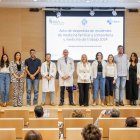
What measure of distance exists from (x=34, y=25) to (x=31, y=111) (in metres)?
Answer: 2.73

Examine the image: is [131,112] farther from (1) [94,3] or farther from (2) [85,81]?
(1) [94,3]

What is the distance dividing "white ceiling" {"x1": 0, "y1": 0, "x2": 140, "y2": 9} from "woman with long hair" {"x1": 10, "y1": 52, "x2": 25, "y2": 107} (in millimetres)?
1349

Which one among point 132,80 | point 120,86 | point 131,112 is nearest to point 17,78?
point 120,86

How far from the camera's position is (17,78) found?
10094 mm

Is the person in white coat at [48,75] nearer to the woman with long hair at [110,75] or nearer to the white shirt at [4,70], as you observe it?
the white shirt at [4,70]

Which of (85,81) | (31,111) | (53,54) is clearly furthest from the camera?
(53,54)

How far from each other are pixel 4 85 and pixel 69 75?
5.80ft

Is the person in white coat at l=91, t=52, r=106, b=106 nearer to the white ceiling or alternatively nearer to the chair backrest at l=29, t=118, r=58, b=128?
the white ceiling

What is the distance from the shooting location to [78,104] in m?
10.6

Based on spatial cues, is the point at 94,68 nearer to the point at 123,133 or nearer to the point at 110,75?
the point at 110,75

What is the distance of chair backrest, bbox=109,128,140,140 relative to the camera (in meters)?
4.70

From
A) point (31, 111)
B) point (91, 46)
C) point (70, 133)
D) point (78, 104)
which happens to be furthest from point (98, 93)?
point (70, 133)

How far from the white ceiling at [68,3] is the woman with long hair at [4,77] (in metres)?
1.42

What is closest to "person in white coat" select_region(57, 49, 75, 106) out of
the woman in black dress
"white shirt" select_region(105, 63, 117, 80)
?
"white shirt" select_region(105, 63, 117, 80)
